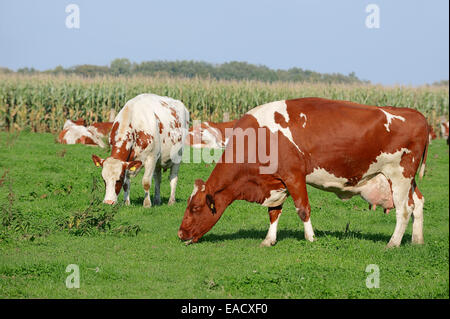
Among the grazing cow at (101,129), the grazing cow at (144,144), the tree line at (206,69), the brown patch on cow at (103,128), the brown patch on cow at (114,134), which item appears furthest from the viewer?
the tree line at (206,69)

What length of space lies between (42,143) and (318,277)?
18.2 m

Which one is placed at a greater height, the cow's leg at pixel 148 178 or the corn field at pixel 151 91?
the corn field at pixel 151 91

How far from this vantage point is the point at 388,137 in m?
10.4

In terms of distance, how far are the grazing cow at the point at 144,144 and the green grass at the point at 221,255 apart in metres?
0.67

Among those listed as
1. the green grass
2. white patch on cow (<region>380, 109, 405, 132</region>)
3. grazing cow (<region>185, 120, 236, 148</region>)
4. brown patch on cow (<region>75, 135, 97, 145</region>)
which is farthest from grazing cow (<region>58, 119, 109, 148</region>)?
white patch on cow (<region>380, 109, 405, 132</region>)

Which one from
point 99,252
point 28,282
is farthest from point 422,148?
point 28,282

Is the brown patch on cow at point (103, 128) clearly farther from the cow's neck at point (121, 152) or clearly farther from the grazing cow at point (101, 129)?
the cow's neck at point (121, 152)

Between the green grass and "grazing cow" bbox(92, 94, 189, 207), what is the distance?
0.67m

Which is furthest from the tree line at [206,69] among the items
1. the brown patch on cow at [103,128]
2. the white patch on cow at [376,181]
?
the white patch on cow at [376,181]

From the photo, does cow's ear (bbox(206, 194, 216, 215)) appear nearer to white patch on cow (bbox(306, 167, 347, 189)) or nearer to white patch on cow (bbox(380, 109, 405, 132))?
white patch on cow (bbox(306, 167, 347, 189))

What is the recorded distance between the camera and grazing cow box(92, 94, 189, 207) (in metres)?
13.6

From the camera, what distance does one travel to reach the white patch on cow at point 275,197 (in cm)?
1052

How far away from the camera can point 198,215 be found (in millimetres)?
10625
